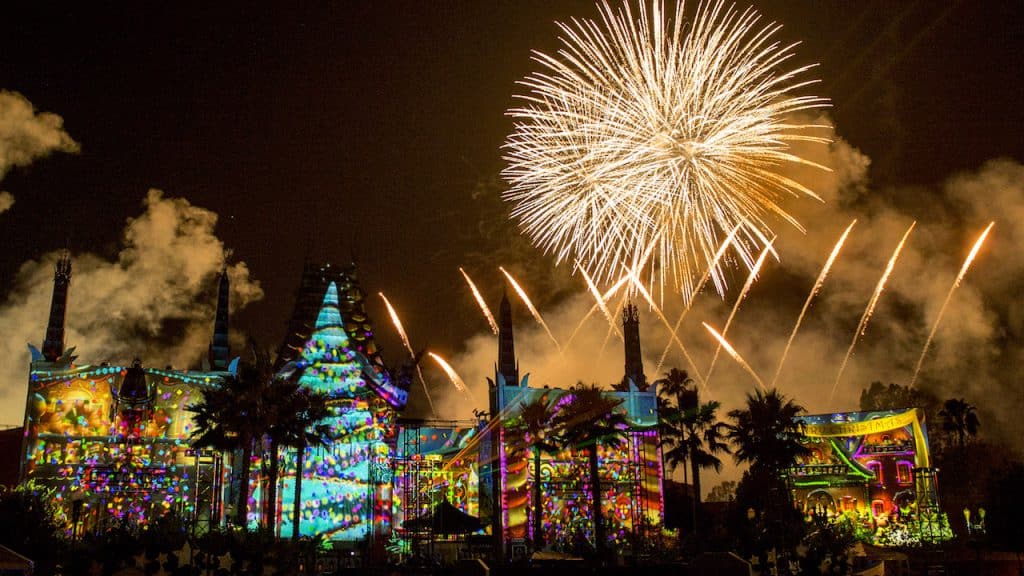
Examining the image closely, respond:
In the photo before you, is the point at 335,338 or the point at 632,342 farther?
the point at 632,342

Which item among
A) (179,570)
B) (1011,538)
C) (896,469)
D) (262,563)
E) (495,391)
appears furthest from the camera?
(896,469)

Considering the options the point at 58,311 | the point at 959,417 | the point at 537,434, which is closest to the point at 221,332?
the point at 58,311

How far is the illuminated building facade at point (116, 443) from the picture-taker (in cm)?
4094

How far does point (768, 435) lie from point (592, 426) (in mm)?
9609

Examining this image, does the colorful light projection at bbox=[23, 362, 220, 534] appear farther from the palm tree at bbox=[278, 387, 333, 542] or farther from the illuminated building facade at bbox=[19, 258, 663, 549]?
the palm tree at bbox=[278, 387, 333, 542]

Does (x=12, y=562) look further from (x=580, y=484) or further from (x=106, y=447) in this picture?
(x=580, y=484)

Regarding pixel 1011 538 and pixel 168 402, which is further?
pixel 168 402

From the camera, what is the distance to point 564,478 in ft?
154

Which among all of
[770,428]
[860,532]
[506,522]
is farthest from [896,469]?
[506,522]

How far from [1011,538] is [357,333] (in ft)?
108

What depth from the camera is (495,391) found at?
4716cm

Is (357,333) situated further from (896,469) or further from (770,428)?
(896,469)

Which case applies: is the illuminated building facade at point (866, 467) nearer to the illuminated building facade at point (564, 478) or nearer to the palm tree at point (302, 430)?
the illuminated building facade at point (564, 478)

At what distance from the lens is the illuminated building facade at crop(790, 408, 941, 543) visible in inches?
2002
